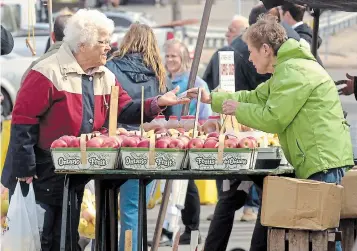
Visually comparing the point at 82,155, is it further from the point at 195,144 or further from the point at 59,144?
the point at 195,144

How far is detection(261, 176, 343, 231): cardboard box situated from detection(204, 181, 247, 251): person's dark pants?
1.74 m

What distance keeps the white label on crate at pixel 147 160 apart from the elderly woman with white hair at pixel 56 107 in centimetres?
43

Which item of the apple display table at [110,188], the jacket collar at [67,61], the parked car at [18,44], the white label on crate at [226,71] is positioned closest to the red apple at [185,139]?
the apple display table at [110,188]

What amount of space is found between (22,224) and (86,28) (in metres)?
1.24

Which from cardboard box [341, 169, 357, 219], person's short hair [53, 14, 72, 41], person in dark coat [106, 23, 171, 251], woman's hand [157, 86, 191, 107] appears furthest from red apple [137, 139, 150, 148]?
person's short hair [53, 14, 72, 41]

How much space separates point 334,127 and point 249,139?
1.74ft

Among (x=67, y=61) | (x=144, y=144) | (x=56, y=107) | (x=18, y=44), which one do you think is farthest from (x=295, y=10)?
(x=18, y=44)

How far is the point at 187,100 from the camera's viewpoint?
695cm

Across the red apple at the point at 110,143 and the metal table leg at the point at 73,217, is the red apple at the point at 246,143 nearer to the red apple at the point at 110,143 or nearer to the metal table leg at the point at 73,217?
the red apple at the point at 110,143

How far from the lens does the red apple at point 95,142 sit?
6.13 metres

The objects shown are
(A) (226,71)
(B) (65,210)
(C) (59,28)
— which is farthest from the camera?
(C) (59,28)

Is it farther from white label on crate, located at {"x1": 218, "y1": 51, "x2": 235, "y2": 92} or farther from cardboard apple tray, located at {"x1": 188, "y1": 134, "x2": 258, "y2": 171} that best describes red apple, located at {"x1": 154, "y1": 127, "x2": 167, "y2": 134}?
white label on crate, located at {"x1": 218, "y1": 51, "x2": 235, "y2": 92}

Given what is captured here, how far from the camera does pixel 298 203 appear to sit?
620 centimetres

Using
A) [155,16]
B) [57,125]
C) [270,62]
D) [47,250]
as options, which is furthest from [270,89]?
[155,16]
